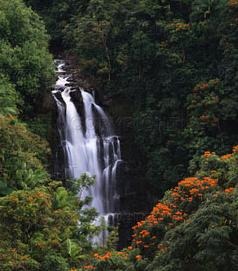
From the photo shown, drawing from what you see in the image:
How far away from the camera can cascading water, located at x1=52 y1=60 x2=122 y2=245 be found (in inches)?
1006

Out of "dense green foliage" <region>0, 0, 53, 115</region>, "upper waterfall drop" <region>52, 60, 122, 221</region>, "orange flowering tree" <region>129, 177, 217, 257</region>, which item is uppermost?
"dense green foliage" <region>0, 0, 53, 115</region>

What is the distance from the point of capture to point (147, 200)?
26.0m

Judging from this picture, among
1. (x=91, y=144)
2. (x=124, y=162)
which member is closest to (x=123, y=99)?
(x=91, y=144)

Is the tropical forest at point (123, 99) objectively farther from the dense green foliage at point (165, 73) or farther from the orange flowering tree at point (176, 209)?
the orange flowering tree at point (176, 209)

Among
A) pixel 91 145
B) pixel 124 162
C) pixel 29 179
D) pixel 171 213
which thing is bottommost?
pixel 171 213

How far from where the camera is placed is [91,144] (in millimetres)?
26250

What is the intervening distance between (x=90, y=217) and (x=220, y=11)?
43.3 ft

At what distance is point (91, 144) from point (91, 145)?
1.9 inches

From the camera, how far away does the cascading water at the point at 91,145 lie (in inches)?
1006

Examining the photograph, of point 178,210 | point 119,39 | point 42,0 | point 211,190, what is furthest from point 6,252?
point 42,0

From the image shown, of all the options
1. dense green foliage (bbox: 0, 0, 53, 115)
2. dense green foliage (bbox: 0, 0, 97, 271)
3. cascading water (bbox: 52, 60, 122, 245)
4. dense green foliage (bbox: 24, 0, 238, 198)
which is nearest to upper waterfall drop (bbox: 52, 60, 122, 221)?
cascading water (bbox: 52, 60, 122, 245)

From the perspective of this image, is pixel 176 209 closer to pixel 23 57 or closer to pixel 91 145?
pixel 91 145

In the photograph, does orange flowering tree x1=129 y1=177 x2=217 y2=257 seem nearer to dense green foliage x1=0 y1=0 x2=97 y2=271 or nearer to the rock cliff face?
dense green foliage x1=0 y1=0 x2=97 y2=271

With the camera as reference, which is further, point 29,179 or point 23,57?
point 23,57
